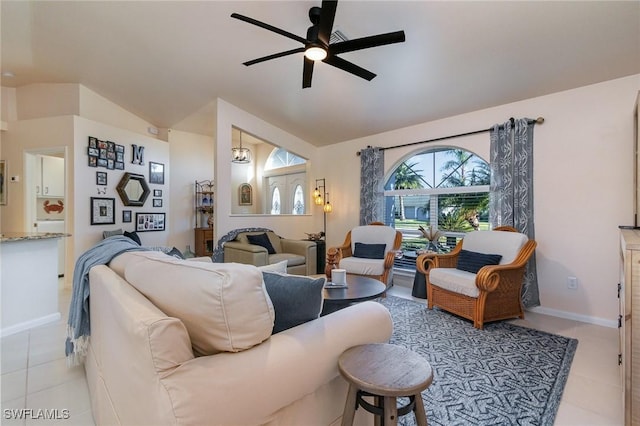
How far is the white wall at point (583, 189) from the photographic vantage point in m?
2.83

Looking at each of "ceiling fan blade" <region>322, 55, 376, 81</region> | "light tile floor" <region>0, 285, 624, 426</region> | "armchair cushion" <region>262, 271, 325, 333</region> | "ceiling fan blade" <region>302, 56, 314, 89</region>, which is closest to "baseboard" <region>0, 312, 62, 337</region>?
"light tile floor" <region>0, 285, 624, 426</region>

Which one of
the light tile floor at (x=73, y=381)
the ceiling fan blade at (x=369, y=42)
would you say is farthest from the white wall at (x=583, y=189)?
the ceiling fan blade at (x=369, y=42)

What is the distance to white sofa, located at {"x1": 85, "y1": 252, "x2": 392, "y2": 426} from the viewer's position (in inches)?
30.3

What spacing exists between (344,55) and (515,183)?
2.44 meters

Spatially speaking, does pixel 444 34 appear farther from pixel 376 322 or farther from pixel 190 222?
pixel 190 222

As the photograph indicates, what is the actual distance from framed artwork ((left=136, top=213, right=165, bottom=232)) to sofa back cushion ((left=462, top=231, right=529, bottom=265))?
5.35 m

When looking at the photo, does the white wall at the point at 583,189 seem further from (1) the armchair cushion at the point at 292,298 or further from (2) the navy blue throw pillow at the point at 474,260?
(1) the armchair cushion at the point at 292,298

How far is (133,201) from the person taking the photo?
5176 millimetres

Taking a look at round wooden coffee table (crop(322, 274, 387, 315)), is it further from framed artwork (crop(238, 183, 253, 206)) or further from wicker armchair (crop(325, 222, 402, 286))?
framed artwork (crop(238, 183, 253, 206))

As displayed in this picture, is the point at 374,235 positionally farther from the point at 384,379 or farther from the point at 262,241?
the point at 384,379

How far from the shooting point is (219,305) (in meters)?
0.86

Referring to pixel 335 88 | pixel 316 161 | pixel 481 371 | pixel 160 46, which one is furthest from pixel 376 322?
pixel 316 161

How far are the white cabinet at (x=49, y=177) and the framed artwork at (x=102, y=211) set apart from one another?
1385 mm

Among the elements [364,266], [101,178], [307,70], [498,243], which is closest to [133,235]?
[101,178]
